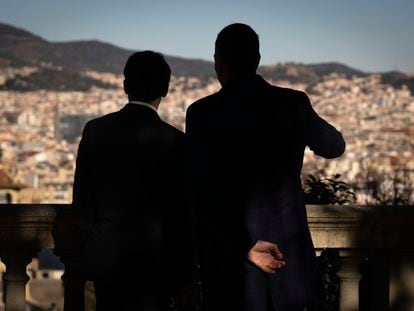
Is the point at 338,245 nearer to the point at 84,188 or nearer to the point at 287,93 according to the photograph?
the point at 287,93

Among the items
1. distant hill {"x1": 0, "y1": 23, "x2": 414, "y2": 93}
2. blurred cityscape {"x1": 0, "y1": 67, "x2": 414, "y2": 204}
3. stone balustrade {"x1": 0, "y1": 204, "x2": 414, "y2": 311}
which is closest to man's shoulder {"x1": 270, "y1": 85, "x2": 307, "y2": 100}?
stone balustrade {"x1": 0, "y1": 204, "x2": 414, "y2": 311}

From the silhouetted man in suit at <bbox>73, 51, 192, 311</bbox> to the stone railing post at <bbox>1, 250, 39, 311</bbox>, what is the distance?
0.52 metres

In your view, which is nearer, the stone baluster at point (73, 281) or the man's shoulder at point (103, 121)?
the man's shoulder at point (103, 121)

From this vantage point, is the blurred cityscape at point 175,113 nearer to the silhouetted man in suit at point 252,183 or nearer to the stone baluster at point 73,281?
the stone baluster at point 73,281

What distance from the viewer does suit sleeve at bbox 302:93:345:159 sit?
2881 millimetres

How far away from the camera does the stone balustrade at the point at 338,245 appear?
11.3 feet

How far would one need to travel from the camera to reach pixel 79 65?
170 metres

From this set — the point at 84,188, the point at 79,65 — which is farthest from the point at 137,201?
the point at 79,65

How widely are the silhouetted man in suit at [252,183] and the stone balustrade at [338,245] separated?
2.10 ft

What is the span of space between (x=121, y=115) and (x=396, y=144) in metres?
121

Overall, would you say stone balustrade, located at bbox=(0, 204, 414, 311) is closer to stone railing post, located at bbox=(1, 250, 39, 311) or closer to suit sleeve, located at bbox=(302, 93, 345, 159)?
stone railing post, located at bbox=(1, 250, 39, 311)

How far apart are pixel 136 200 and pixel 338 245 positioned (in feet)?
3.08

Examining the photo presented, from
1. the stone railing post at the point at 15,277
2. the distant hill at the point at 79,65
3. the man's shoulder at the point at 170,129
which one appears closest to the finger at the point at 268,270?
the man's shoulder at the point at 170,129

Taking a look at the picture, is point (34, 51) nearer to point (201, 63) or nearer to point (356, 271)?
point (201, 63)
